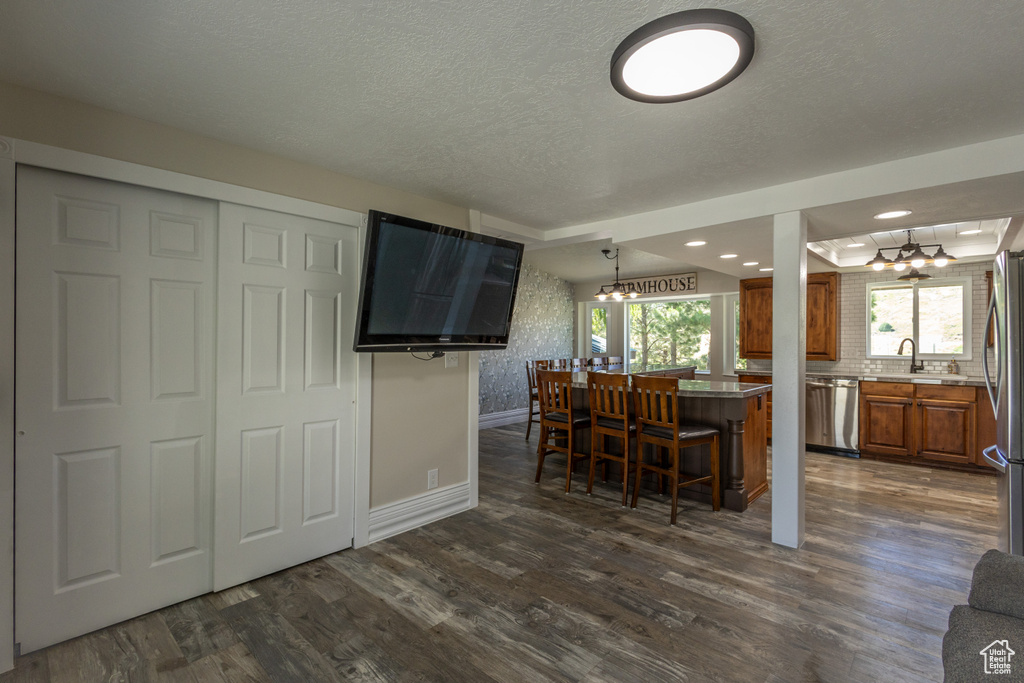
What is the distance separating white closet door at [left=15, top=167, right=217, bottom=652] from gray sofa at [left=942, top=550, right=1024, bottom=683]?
286 cm

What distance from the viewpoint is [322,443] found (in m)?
2.76

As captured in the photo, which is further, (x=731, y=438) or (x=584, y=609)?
(x=731, y=438)

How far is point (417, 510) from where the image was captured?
3219 millimetres

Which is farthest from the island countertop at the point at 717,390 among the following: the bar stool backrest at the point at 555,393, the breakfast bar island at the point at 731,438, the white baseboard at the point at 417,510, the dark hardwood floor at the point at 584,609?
the white baseboard at the point at 417,510

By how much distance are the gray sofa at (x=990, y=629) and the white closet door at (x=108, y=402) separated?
2.86m

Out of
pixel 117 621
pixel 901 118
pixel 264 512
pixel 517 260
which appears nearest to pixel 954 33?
pixel 901 118

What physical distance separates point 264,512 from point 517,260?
2124mm

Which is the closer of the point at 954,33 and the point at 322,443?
the point at 954,33

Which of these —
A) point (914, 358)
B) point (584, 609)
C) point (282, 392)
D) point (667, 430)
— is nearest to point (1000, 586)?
point (584, 609)

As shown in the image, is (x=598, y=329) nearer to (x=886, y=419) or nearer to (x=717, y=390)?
(x=886, y=419)

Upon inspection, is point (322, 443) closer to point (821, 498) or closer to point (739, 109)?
point (739, 109)

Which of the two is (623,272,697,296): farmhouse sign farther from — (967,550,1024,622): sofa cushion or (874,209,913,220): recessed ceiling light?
(967,550,1024,622): sofa cushion

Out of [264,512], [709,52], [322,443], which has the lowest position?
[264,512]

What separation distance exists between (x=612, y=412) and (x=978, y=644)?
2.59 m
